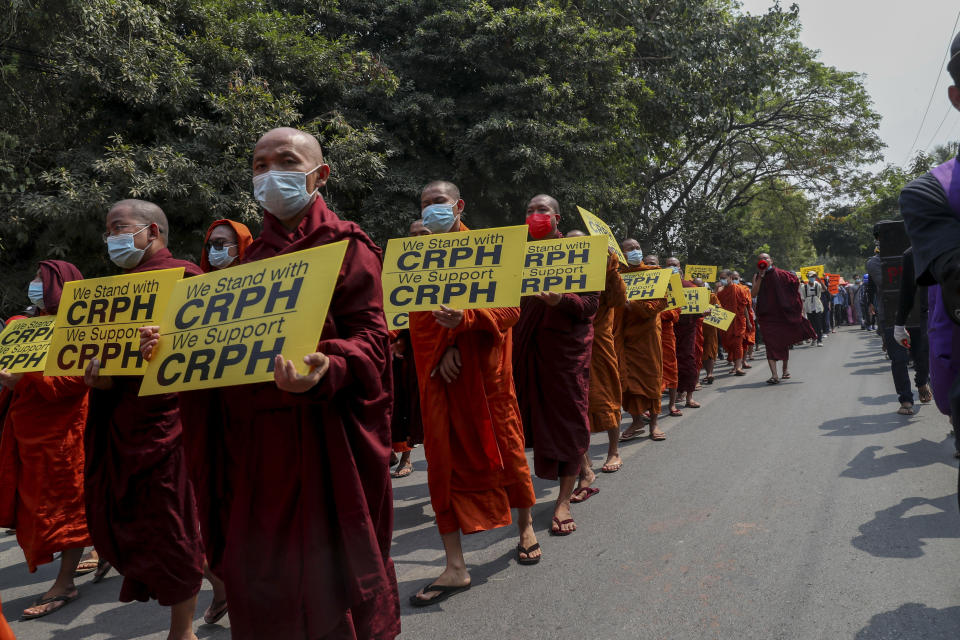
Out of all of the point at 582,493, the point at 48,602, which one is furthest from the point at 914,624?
the point at 48,602

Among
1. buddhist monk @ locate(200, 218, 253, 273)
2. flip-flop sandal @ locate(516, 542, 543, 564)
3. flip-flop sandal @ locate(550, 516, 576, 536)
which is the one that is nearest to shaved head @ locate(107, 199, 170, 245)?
buddhist monk @ locate(200, 218, 253, 273)

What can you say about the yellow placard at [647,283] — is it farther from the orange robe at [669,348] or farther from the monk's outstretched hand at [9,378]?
the monk's outstretched hand at [9,378]

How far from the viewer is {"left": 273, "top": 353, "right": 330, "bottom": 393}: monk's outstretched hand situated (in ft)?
6.07

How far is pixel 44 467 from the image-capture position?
4.05 m

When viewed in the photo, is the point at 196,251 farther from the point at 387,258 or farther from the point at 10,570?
the point at 387,258

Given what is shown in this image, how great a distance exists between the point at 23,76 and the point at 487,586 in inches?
399

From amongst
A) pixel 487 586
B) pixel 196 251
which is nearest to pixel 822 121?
pixel 196 251

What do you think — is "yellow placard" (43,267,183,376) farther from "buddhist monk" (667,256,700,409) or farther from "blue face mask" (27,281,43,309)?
"buddhist monk" (667,256,700,409)

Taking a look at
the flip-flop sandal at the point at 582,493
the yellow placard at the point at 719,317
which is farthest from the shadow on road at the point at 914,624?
the yellow placard at the point at 719,317

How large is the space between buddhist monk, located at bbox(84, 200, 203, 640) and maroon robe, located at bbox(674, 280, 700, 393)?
7.20 metres

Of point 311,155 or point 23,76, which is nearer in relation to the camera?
point 311,155

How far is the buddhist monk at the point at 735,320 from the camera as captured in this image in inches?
514

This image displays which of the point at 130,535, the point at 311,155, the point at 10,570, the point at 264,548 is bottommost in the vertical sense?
the point at 10,570

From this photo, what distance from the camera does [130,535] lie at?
10.3 feet
